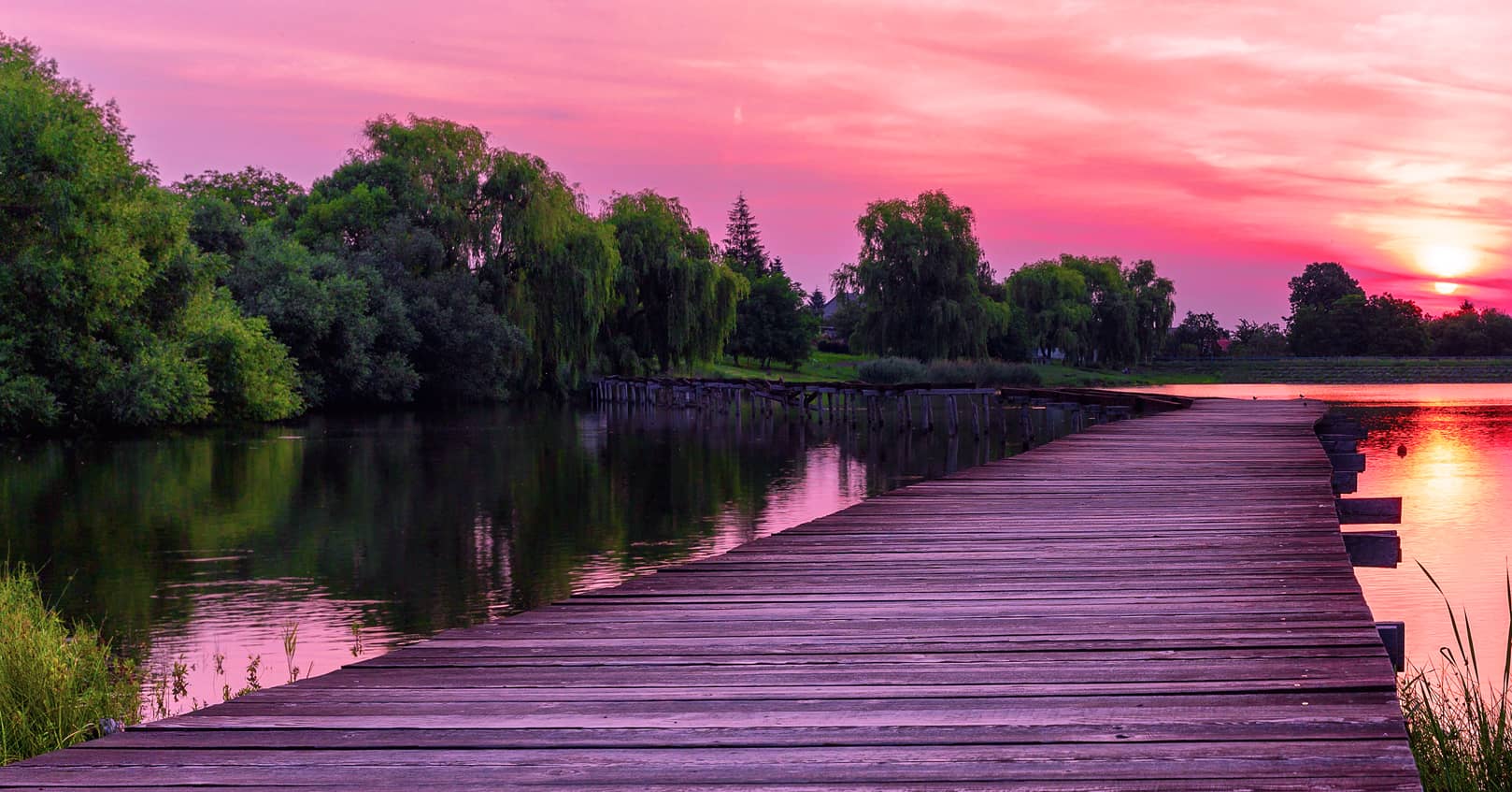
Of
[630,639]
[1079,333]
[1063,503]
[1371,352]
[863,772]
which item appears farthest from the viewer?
[1371,352]

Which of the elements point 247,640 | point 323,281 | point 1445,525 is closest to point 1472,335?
point 323,281

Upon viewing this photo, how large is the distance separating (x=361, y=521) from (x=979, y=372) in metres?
45.2

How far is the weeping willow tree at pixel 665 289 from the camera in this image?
5412 cm

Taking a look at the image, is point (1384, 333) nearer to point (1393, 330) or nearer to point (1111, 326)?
point (1393, 330)

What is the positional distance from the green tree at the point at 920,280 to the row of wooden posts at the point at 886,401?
20.0ft

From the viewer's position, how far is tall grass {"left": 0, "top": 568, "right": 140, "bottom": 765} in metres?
6.70

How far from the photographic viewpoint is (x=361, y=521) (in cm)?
1697

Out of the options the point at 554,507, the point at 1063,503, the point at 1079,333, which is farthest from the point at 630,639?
the point at 1079,333

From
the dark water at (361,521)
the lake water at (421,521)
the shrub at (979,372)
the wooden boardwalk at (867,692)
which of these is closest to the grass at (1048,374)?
the shrub at (979,372)

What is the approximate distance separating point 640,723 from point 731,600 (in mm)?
2152

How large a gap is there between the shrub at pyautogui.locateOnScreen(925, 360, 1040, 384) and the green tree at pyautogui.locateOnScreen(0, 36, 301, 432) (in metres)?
32.3

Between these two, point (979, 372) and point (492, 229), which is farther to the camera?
point (979, 372)

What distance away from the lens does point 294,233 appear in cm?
4978

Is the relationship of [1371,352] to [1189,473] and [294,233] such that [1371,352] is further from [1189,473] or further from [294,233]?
[1189,473]
